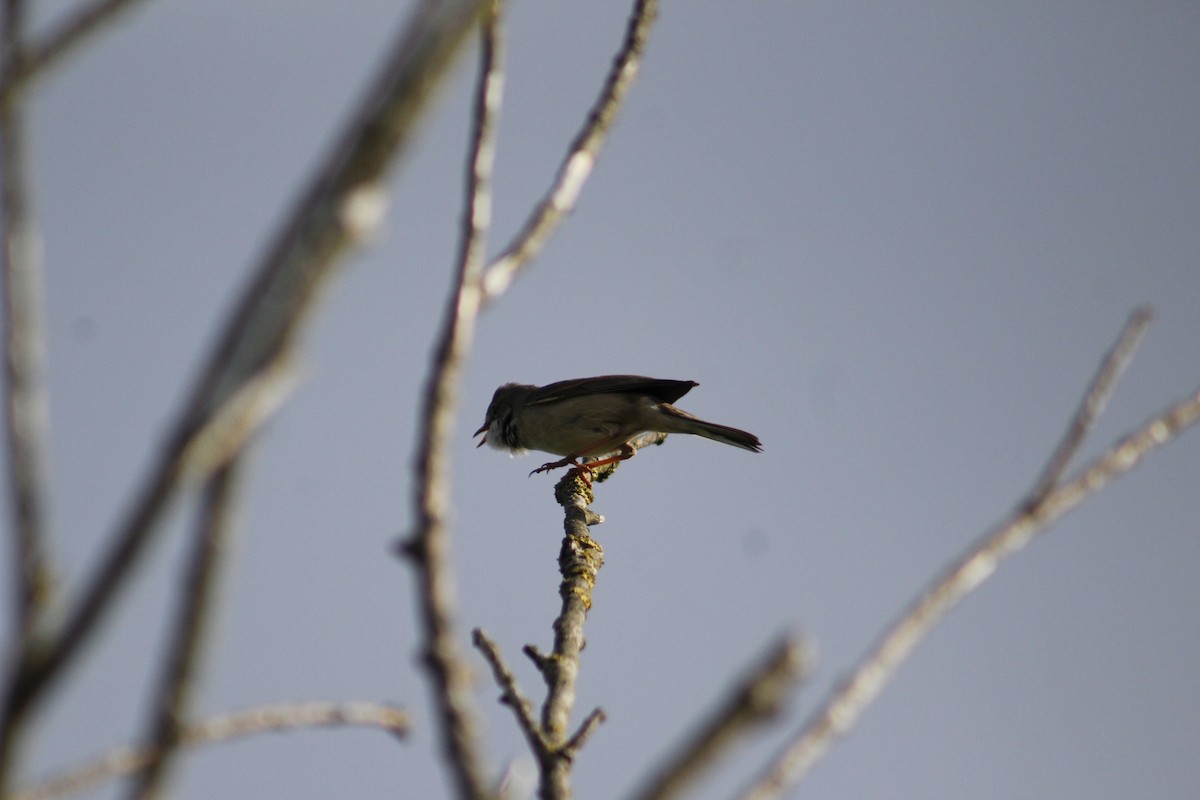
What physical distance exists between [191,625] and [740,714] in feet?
2.09

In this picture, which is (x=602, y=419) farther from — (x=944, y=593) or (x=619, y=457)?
(x=944, y=593)

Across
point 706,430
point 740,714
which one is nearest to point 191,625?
point 740,714

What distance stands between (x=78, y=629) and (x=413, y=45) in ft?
2.45

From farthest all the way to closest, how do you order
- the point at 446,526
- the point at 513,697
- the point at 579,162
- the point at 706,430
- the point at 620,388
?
the point at 620,388 → the point at 706,430 → the point at 513,697 → the point at 579,162 → the point at 446,526

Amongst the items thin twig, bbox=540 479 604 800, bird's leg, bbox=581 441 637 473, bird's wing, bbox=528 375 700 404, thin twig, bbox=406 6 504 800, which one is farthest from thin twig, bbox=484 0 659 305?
bird's wing, bbox=528 375 700 404

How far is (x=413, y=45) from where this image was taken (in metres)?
1.30

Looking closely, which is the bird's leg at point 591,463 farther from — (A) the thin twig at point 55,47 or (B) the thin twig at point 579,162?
(A) the thin twig at point 55,47

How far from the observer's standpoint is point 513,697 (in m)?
3.62

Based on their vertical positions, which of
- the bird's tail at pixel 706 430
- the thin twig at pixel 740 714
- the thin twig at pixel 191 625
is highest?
the bird's tail at pixel 706 430

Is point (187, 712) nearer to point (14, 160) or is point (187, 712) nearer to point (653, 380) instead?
point (14, 160)

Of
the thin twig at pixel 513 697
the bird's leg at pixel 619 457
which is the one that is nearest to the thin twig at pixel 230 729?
the thin twig at pixel 513 697

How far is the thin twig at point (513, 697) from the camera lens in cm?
351

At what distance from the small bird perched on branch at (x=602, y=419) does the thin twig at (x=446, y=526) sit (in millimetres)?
6651

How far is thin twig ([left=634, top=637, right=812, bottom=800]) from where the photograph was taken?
126cm
